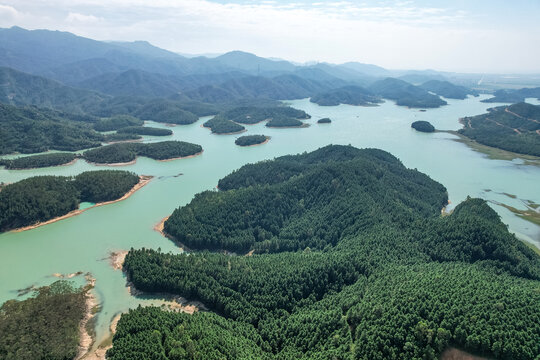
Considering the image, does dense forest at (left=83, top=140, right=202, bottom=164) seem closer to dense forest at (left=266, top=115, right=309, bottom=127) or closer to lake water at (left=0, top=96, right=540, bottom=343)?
lake water at (left=0, top=96, right=540, bottom=343)

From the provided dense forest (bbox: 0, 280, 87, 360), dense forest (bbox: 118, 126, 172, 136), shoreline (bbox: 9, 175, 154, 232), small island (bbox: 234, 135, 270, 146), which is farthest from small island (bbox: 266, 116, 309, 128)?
dense forest (bbox: 0, 280, 87, 360)

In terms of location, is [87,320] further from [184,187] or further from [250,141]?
[250,141]

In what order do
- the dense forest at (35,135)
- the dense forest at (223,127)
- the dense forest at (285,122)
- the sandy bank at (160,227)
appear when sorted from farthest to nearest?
the dense forest at (285,122)
the dense forest at (223,127)
the dense forest at (35,135)
the sandy bank at (160,227)

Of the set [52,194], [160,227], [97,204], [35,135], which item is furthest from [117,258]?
[35,135]

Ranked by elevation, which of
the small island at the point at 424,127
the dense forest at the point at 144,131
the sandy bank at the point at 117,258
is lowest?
the sandy bank at the point at 117,258

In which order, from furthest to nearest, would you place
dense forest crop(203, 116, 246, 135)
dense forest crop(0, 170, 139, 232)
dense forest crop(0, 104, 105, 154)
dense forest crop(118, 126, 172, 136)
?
dense forest crop(203, 116, 246, 135) < dense forest crop(118, 126, 172, 136) < dense forest crop(0, 104, 105, 154) < dense forest crop(0, 170, 139, 232)

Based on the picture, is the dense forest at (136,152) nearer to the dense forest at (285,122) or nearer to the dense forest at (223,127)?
the dense forest at (223,127)

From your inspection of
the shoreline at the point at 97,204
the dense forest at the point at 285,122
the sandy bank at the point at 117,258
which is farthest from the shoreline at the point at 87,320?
the dense forest at the point at 285,122
